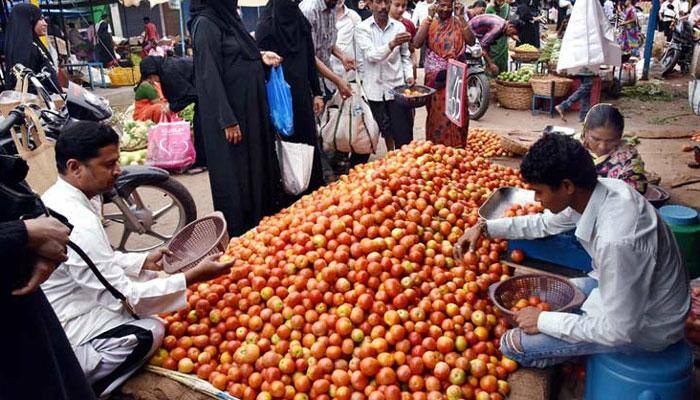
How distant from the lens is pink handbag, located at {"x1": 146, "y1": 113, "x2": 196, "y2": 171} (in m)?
6.94

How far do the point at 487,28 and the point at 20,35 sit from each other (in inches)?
290

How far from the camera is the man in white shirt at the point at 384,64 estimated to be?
234 inches

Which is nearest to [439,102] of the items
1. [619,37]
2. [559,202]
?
[559,202]

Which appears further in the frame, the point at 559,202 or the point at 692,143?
the point at 692,143

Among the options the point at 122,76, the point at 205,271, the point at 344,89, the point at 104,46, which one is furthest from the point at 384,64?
the point at 104,46

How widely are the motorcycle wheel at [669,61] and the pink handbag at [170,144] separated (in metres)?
10.9

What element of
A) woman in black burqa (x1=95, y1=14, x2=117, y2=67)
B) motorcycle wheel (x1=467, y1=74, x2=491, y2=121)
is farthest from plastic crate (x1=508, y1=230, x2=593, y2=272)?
woman in black burqa (x1=95, y1=14, x2=117, y2=67)

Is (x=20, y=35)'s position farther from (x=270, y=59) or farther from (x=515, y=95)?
(x=515, y=95)

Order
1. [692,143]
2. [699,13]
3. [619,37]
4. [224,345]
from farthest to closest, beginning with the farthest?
[619,37]
[699,13]
[692,143]
[224,345]

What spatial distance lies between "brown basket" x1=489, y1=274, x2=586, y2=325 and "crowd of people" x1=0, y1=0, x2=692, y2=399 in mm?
157

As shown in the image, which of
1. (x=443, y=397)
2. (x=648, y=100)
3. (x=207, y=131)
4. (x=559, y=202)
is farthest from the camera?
(x=648, y=100)

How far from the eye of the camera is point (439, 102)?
20.0 feet

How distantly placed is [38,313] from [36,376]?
0.19 meters

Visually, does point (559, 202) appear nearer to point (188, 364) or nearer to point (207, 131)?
point (188, 364)
